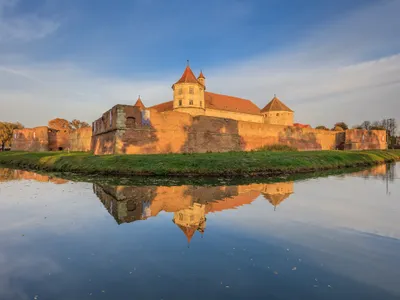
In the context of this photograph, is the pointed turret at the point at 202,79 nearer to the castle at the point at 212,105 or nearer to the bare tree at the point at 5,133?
the castle at the point at 212,105

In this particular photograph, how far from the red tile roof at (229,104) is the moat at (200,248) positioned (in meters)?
35.1

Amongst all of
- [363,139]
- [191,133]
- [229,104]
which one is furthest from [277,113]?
[191,133]

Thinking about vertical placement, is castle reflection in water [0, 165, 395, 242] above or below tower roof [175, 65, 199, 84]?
below

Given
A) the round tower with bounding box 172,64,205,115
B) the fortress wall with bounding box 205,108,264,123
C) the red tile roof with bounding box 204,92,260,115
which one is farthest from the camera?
the red tile roof with bounding box 204,92,260,115

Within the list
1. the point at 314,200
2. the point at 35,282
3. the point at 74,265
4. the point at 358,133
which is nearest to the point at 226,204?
the point at 314,200

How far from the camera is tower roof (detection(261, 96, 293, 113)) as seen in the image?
1919 inches

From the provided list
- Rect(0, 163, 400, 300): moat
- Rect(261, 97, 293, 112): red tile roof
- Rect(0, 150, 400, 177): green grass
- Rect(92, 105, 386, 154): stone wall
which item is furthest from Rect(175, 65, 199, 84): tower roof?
Rect(0, 163, 400, 300): moat

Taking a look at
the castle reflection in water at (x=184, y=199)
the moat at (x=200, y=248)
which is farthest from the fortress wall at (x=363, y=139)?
the moat at (x=200, y=248)

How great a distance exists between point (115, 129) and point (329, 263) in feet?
51.2

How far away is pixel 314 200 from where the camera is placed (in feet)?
26.2

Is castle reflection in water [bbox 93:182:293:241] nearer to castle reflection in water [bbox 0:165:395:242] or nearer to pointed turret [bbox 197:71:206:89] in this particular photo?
castle reflection in water [bbox 0:165:395:242]

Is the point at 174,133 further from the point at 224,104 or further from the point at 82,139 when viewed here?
the point at 224,104

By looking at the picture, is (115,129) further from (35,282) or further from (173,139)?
(35,282)

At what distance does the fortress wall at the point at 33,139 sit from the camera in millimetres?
38719
